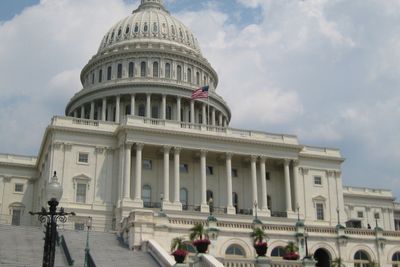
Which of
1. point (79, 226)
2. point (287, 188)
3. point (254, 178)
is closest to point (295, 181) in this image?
point (287, 188)

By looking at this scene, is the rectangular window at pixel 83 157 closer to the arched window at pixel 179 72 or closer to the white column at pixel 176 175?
the white column at pixel 176 175

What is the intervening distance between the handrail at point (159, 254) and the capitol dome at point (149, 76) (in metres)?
50.0

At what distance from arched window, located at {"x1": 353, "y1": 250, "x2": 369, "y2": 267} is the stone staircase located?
65.7ft

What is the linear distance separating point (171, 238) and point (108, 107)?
5358 cm

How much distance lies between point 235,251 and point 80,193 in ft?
90.6

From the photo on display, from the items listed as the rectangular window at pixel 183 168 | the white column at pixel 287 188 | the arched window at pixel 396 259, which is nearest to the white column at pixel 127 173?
the rectangular window at pixel 183 168

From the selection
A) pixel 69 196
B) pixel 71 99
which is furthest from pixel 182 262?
pixel 71 99

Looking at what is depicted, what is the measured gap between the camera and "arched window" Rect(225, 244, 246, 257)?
151 ft

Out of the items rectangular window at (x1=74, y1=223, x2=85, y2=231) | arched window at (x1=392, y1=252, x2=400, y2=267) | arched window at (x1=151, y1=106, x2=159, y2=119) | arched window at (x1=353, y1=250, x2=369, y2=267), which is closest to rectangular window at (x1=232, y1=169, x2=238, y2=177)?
Answer: rectangular window at (x1=74, y1=223, x2=85, y2=231)

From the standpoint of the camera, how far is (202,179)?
72.1 metres

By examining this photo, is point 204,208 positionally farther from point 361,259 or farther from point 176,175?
point 361,259

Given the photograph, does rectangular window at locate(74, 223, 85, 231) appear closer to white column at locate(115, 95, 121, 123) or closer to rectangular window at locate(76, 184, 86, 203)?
rectangular window at locate(76, 184, 86, 203)

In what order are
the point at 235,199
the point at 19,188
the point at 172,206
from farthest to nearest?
the point at 19,188
the point at 235,199
the point at 172,206

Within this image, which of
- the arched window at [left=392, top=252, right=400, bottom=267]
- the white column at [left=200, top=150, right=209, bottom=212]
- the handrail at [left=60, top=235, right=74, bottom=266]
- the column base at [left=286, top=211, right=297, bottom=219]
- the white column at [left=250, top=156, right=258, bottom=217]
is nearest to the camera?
the handrail at [left=60, top=235, right=74, bottom=266]
